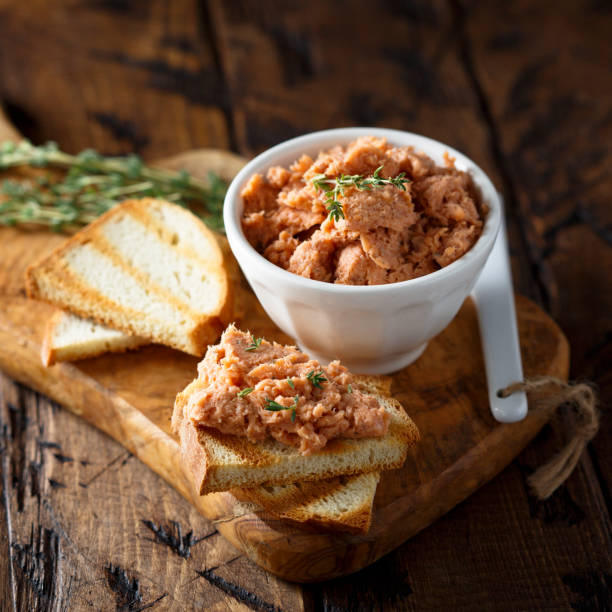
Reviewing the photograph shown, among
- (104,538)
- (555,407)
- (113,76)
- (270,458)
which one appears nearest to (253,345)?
(270,458)

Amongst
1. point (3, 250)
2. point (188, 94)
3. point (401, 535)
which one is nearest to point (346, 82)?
point (188, 94)

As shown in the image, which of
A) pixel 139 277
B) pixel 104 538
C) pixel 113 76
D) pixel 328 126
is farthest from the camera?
pixel 113 76

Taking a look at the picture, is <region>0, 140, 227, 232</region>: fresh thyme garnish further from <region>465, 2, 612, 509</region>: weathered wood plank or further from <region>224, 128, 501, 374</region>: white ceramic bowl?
<region>465, 2, 612, 509</region>: weathered wood plank

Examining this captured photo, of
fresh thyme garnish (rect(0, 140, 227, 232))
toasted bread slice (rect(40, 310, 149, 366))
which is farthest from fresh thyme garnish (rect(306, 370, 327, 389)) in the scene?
A: fresh thyme garnish (rect(0, 140, 227, 232))

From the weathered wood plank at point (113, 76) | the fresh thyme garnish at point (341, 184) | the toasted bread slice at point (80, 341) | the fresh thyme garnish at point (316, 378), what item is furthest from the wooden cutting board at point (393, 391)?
the weathered wood plank at point (113, 76)

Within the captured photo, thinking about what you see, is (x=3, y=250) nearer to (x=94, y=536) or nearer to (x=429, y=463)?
(x=94, y=536)

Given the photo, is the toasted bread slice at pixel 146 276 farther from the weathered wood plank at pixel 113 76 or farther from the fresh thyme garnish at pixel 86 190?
the weathered wood plank at pixel 113 76

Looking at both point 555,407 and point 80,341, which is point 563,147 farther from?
point 80,341
